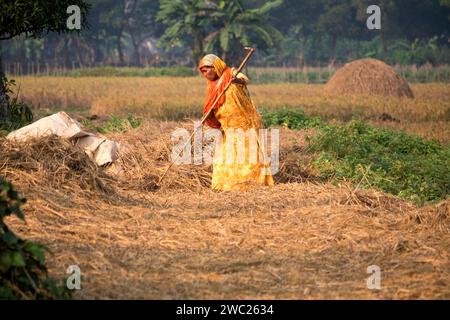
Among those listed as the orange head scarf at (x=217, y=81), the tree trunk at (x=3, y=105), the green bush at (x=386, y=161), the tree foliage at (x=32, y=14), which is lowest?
the green bush at (x=386, y=161)

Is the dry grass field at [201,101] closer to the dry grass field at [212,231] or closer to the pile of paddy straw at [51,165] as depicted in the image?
the dry grass field at [212,231]

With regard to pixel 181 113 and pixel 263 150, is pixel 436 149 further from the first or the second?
pixel 181 113

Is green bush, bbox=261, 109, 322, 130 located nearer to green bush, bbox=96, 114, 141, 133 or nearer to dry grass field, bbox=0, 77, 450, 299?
green bush, bbox=96, 114, 141, 133

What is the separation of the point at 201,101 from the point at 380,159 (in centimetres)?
958

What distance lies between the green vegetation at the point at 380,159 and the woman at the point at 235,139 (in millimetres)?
991

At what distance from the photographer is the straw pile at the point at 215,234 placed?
18.9 ft

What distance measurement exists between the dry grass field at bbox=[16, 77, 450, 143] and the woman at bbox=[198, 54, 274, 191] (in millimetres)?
6690

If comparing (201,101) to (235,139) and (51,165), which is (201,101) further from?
(51,165)

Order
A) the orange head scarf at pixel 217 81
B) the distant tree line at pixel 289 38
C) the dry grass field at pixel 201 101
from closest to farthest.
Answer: the orange head scarf at pixel 217 81 < the dry grass field at pixel 201 101 < the distant tree line at pixel 289 38

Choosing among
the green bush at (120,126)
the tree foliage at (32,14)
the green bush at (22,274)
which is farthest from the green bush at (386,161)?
the green bush at (22,274)

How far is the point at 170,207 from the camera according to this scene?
8.02 meters

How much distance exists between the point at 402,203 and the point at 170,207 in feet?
6.43

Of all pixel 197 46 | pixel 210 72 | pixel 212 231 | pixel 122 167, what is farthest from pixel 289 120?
pixel 197 46

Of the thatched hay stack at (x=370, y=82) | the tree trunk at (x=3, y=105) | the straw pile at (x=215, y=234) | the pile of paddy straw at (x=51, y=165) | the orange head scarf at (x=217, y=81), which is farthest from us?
the thatched hay stack at (x=370, y=82)
